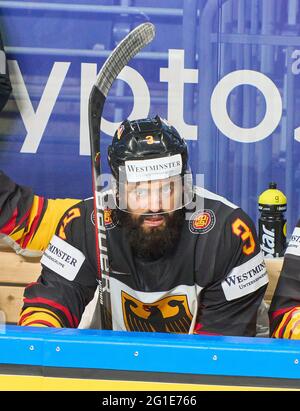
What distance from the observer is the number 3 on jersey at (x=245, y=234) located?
2537mm

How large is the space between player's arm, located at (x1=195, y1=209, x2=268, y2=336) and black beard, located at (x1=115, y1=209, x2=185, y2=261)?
0.14m

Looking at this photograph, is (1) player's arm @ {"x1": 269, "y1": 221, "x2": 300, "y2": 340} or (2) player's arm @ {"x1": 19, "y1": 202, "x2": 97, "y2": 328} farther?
(2) player's arm @ {"x1": 19, "y1": 202, "x2": 97, "y2": 328}

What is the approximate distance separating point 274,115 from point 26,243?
3.43 ft

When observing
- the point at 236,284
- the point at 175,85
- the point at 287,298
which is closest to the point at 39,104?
the point at 175,85

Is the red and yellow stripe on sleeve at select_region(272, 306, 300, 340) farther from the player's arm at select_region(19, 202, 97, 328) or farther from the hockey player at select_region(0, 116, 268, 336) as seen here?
the player's arm at select_region(19, 202, 97, 328)

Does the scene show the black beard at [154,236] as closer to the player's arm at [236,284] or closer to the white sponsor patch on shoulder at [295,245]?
the player's arm at [236,284]

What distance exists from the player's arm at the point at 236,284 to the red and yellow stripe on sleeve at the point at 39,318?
0.43 metres

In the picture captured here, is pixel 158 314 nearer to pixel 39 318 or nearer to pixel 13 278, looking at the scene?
pixel 39 318

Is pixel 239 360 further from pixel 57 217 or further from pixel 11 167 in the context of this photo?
pixel 11 167

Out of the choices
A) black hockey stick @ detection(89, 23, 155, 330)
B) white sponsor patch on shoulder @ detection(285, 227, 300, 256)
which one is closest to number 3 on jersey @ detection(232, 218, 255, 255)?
white sponsor patch on shoulder @ detection(285, 227, 300, 256)

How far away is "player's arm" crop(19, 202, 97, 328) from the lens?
2.48 meters

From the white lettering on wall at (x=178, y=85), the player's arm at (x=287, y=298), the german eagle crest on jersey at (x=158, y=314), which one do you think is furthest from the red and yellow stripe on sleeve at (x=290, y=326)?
the white lettering on wall at (x=178, y=85)

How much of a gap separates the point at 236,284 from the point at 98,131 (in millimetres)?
634

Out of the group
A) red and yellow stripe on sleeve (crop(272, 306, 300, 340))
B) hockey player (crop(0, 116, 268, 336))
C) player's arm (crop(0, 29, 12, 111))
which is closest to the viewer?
red and yellow stripe on sleeve (crop(272, 306, 300, 340))
